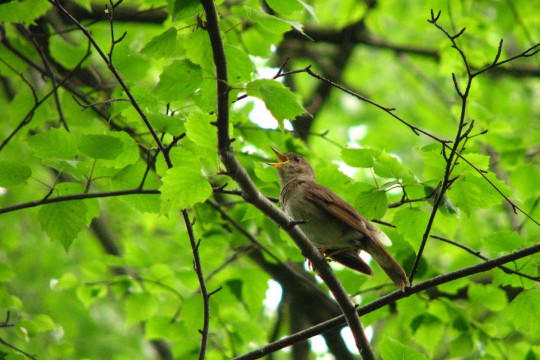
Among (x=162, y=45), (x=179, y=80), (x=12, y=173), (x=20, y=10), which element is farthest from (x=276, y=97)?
(x=20, y=10)

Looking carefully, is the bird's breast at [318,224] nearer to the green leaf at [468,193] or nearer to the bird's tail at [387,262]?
the bird's tail at [387,262]

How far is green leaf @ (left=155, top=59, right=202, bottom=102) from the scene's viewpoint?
2977 millimetres

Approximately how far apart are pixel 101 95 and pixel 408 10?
5.66 metres

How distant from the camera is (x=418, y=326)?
4.66 m

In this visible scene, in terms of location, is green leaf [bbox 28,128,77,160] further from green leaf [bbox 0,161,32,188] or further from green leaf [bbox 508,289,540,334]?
green leaf [bbox 508,289,540,334]

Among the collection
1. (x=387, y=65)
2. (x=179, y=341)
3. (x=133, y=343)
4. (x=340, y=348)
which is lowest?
(x=340, y=348)

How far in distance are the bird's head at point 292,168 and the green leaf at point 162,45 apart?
1.69 metres

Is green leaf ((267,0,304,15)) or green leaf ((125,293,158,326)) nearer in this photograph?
green leaf ((267,0,304,15))

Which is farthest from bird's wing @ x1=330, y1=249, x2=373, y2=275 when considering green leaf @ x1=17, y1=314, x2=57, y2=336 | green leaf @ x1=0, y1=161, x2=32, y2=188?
green leaf @ x1=0, y1=161, x2=32, y2=188

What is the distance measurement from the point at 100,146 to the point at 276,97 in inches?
44.2

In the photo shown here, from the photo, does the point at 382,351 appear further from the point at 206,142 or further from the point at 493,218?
the point at 493,218

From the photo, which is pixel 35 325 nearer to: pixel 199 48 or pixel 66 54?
pixel 66 54

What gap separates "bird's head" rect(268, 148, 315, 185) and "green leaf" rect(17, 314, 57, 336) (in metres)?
2.07

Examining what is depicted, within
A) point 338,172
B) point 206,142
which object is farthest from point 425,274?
point 206,142
